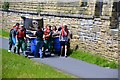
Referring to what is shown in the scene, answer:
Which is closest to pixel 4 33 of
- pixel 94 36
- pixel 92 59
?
pixel 94 36

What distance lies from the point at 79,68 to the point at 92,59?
7.35 ft

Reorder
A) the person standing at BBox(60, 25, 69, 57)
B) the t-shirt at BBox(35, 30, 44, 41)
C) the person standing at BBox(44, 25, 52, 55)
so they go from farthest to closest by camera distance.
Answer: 1. the person standing at BBox(44, 25, 52, 55)
2. the person standing at BBox(60, 25, 69, 57)
3. the t-shirt at BBox(35, 30, 44, 41)

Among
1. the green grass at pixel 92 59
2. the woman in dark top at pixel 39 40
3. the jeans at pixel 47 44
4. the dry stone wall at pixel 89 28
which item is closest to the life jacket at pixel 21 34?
the woman in dark top at pixel 39 40

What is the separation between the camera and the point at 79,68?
14.4 metres

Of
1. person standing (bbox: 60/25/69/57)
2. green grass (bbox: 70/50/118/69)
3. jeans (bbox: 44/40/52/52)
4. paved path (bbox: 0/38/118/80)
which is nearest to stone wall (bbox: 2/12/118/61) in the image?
green grass (bbox: 70/50/118/69)

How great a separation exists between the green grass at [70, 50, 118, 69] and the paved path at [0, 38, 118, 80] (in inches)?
17.5

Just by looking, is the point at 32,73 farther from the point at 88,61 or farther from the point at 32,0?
the point at 32,0

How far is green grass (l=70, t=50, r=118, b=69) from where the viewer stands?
15405 mm

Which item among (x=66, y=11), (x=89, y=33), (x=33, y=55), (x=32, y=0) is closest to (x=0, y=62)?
(x=33, y=55)

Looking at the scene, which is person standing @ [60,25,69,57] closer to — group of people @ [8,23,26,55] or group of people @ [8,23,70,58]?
group of people @ [8,23,70,58]

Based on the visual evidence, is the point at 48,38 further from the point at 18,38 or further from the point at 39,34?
the point at 18,38

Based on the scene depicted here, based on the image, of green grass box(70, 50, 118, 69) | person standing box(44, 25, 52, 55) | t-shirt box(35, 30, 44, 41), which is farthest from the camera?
person standing box(44, 25, 52, 55)

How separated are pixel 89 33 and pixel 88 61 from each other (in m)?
2.13

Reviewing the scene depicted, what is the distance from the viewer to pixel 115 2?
54.6ft
